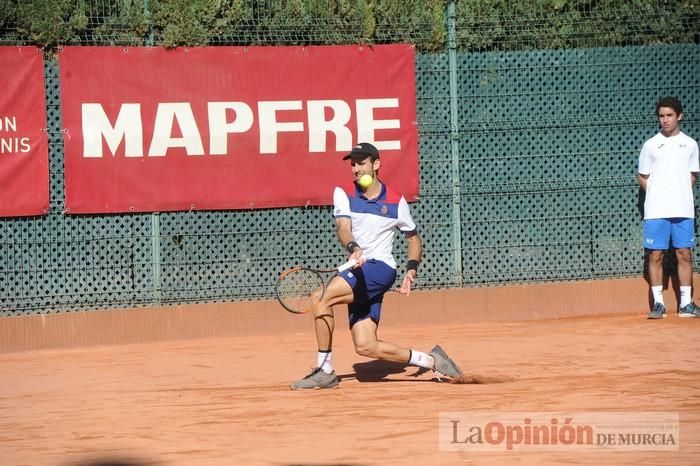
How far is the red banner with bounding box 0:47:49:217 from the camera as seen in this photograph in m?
12.5

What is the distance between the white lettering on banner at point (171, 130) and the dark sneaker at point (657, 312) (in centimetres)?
549

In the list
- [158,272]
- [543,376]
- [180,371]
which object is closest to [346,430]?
[543,376]

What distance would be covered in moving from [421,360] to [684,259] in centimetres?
536

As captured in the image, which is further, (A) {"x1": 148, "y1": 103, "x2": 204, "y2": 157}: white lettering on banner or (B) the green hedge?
(A) {"x1": 148, "y1": 103, "x2": 204, "y2": 157}: white lettering on banner

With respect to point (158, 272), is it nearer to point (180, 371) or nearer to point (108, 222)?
point (108, 222)

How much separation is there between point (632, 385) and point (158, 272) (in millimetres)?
5948

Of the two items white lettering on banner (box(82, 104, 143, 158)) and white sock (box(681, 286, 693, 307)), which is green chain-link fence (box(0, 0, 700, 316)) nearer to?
white lettering on banner (box(82, 104, 143, 158))

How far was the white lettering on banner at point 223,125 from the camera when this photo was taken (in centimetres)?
1277

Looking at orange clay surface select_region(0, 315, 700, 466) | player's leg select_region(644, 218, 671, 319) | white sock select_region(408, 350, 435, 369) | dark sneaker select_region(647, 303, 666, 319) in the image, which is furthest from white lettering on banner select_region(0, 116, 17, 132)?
dark sneaker select_region(647, 303, 666, 319)

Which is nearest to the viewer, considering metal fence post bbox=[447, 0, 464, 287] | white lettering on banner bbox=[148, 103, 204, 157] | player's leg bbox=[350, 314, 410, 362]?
player's leg bbox=[350, 314, 410, 362]

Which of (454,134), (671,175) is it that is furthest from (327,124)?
(671,175)

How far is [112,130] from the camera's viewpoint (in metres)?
12.8

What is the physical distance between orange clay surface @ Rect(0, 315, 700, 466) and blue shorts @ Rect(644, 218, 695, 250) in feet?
3.12

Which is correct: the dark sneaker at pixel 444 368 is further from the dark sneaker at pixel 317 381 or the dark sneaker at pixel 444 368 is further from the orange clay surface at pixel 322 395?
the dark sneaker at pixel 317 381
